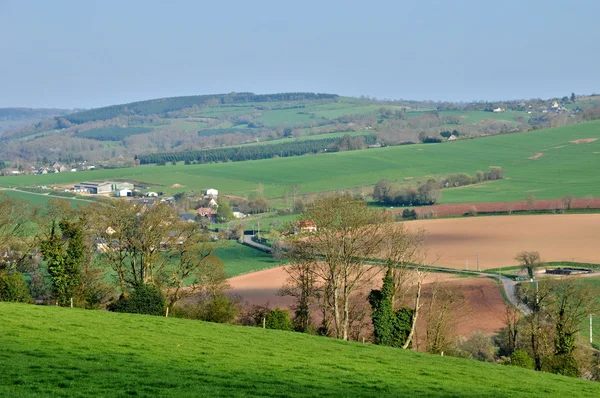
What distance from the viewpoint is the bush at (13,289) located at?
36.8m

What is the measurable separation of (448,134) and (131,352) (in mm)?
160842

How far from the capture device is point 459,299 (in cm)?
4541

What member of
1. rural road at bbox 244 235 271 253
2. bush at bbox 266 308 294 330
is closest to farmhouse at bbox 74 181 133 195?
rural road at bbox 244 235 271 253

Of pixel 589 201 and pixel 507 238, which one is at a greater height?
pixel 589 201

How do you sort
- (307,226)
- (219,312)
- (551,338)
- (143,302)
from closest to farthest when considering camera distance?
(143,302)
(219,312)
(551,338)
(307,226)

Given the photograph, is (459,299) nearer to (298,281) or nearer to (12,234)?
(298,281)

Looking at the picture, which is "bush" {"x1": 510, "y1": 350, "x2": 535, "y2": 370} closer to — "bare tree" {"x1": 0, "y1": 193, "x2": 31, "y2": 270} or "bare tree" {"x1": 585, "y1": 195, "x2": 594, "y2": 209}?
"bare tree" {"x1": 0, "y1": 193, "x2": 31, "y2": 270}

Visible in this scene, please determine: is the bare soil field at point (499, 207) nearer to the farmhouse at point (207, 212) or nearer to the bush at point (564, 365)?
the farmhouse at point (207, 212)

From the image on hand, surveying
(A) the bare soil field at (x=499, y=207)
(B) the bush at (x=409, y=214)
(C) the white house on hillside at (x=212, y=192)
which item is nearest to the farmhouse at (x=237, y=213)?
(C) the white house on hillside at (x=212, y=192)

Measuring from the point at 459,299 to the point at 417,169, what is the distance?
93580mm

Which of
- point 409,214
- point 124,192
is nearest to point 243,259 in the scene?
point 409,214

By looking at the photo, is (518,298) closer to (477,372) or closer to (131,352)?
(477,372)

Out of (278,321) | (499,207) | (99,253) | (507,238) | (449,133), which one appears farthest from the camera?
(449,133)

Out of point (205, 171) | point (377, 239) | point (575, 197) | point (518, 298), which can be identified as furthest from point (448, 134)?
point (377, 239)
